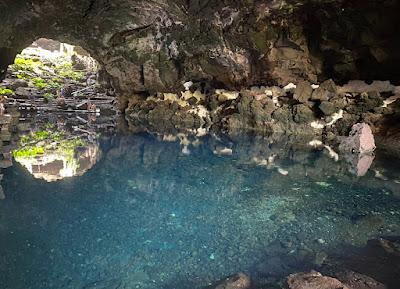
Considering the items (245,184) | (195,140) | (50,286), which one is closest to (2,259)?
(50,286)

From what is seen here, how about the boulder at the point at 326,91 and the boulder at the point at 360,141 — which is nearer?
the boulder at the point at 360,141

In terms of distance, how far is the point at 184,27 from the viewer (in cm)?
1516

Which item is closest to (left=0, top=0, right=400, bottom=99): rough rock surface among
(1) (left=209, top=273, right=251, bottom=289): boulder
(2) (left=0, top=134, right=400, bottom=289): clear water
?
(2) (left=0, top=134, right=400, bottom=289): clear water

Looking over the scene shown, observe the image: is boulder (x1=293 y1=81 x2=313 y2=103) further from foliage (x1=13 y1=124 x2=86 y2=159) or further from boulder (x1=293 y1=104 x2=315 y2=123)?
foliage (x1=13 y1=124 x2=86 y2=159)

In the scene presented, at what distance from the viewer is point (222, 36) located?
49.1ft

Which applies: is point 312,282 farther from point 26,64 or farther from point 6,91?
point 26,64

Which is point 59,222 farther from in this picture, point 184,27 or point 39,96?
point 39,96

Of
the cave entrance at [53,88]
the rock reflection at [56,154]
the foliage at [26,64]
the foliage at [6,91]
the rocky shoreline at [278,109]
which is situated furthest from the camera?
the foliage at [26,64]

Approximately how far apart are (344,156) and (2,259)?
33.1 feet

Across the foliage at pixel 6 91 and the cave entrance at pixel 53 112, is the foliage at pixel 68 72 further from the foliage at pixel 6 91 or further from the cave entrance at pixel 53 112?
the foliage at pixel 6 91

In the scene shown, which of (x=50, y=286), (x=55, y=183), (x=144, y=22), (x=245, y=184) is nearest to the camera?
(x=50, y=286)

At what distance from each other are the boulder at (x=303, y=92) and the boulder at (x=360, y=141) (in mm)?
3306

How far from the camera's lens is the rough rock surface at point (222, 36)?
12875mm

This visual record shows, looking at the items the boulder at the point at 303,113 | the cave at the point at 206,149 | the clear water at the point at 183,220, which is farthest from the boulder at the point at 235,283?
the boulder at the point at 303,113
